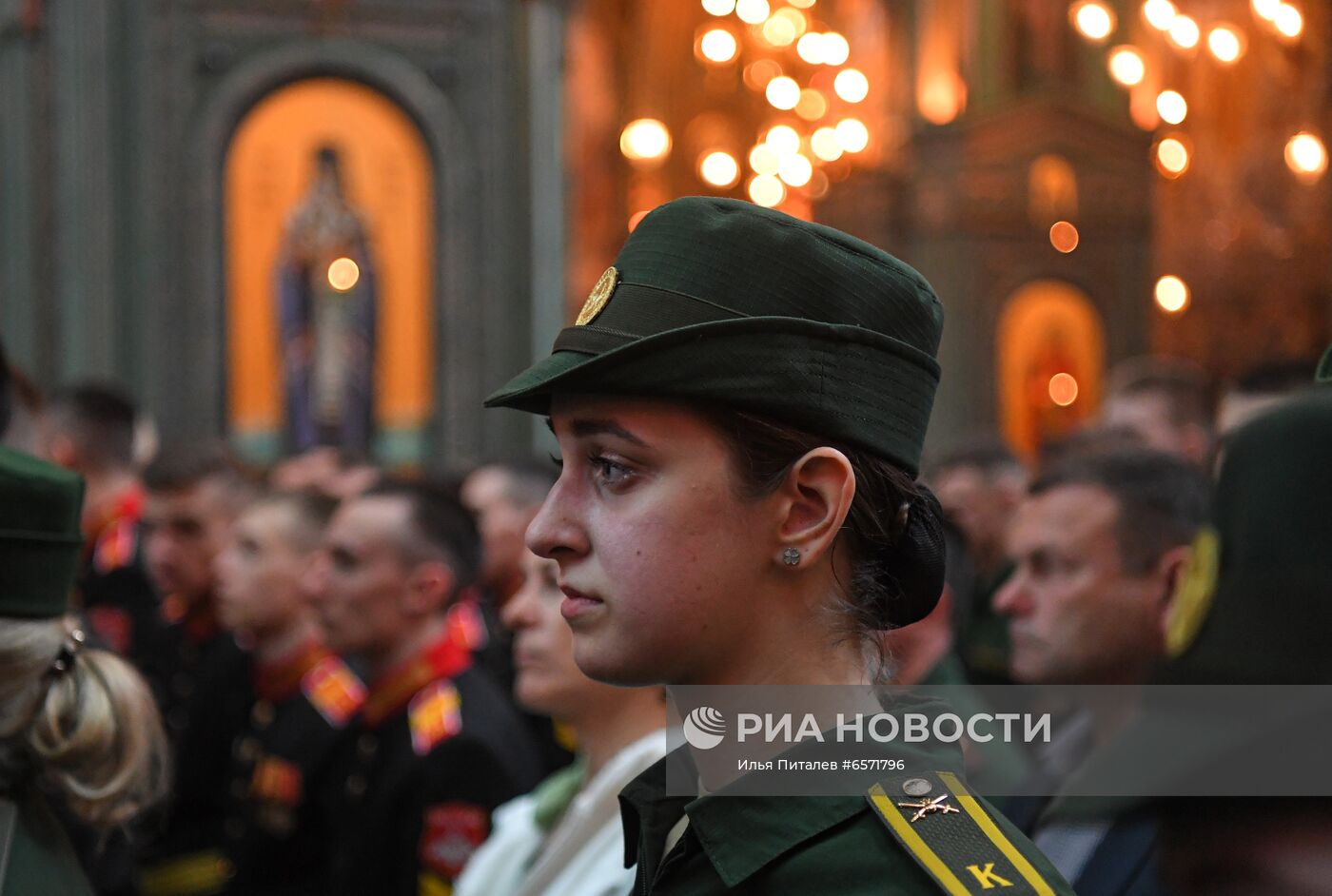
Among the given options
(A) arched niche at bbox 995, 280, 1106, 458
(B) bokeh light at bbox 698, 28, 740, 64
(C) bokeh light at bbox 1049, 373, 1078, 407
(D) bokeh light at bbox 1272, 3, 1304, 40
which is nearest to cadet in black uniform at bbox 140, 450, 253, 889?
(D) bokeh light at bbox 1272, 3, 1304, 40

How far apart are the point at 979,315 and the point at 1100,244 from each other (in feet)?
6.98

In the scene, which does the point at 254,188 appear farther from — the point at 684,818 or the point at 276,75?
the point at 684,818

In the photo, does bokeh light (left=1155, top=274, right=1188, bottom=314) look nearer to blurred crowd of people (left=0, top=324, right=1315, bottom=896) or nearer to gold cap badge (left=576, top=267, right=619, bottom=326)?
blurred crowd of people (left=0, top=324, right=1315, bottom=896)

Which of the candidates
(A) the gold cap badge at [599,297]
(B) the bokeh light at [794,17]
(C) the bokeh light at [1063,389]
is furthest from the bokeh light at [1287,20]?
(C) the bokeh light at [1063,389]

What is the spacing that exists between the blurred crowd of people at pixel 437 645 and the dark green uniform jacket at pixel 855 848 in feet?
0.86

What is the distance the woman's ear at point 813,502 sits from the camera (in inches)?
58.7

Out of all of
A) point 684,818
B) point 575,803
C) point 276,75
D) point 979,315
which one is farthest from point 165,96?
point 979,315

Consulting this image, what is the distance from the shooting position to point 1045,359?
818 inches

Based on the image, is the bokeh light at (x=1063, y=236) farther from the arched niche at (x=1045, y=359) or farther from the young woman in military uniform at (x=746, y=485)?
the young woman in military uniform at (x=746, y=485)

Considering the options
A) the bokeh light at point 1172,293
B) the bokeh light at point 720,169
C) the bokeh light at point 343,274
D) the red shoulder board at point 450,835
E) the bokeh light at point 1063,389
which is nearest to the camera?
the red shoulder board at point 450,835

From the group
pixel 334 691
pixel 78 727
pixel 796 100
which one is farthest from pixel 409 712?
pixel 796 100

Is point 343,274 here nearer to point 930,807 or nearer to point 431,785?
point 431,785

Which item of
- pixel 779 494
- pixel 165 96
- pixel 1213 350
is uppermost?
pixel 165 96

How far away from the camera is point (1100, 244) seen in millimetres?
21141
